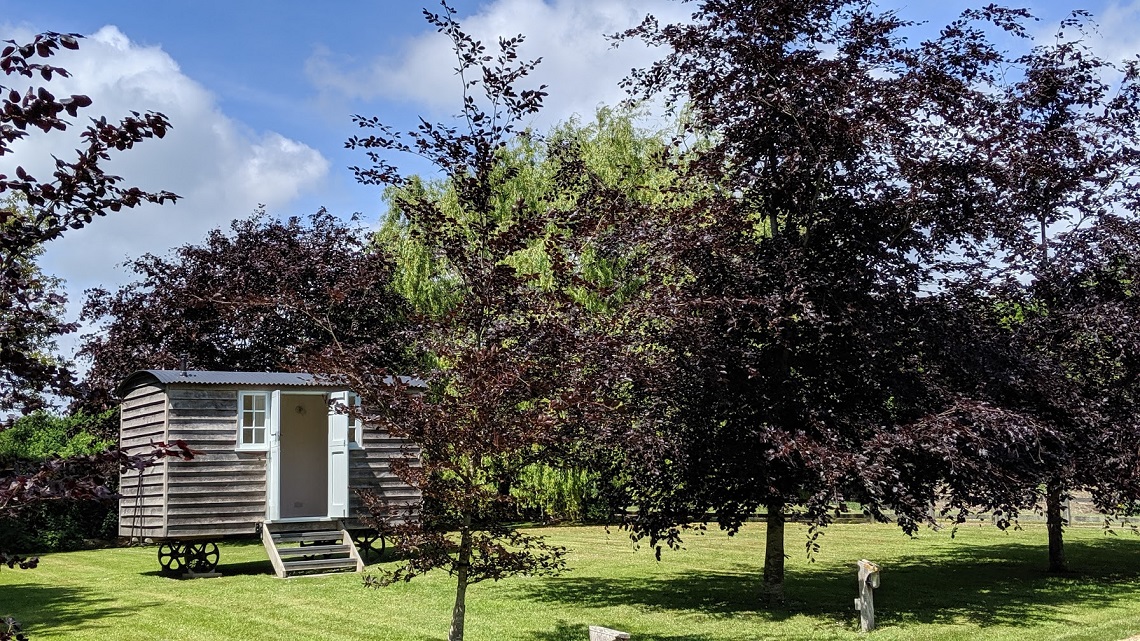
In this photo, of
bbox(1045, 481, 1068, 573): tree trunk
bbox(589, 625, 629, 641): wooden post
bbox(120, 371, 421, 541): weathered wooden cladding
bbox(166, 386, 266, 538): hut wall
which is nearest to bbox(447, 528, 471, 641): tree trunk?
bbox(589, 625, 629, 641): wooden post

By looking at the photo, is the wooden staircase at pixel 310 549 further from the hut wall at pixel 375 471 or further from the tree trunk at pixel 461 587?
the tree trunk at pixel 461 587

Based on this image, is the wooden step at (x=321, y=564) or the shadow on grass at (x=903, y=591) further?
the wooden step at (x=321, y=564)

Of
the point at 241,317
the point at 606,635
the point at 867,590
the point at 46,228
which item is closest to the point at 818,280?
the point at 867,590

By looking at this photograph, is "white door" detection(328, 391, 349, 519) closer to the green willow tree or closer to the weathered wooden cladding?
the weathered wooden cladding

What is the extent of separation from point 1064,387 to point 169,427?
11.8 metres

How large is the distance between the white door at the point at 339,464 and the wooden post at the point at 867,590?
796 cm

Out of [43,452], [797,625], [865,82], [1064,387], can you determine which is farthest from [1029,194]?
[43,452]

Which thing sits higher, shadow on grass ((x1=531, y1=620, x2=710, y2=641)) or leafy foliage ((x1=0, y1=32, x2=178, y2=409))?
leafy foliage ((x1=0, y1=32, x2=178, y2=409))

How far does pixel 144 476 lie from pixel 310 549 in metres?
2.59

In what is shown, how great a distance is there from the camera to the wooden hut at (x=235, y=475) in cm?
→ 1421

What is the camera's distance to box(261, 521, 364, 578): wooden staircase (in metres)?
14.0

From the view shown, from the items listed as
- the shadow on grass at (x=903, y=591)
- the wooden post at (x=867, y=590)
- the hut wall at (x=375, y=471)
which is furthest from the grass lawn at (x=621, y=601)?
the hut wall at (x=375, y=471)

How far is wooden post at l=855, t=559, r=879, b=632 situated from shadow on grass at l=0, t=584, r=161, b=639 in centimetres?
746

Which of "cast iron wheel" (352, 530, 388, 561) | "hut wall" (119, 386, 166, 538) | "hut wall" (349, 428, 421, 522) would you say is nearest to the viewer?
"hut wall" (119, 386, 166, 538)
